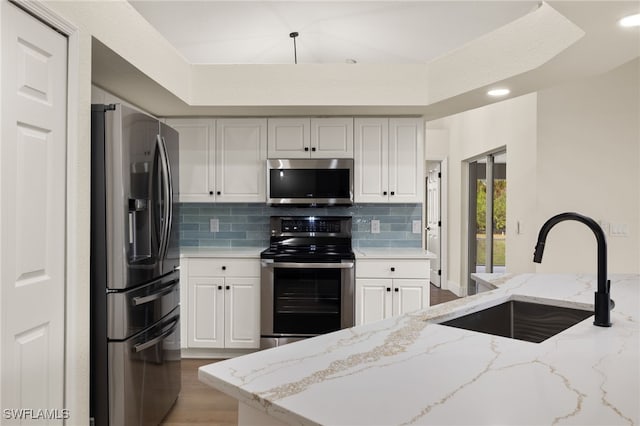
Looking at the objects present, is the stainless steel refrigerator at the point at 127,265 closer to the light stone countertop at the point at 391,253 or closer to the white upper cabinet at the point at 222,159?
the white upper cabinet at the point at 222,159

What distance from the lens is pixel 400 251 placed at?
151 inches

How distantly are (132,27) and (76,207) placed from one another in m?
1.23

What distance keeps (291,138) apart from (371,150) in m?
0.73

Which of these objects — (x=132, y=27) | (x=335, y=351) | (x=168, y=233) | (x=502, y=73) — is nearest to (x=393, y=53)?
(x=502, y=73)

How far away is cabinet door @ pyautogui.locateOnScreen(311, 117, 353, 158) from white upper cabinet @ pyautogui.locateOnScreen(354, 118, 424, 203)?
72mm

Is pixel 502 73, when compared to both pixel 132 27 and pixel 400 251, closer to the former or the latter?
pixel 400 251

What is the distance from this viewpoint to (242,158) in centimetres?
382

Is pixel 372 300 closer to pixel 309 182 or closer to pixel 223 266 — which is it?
pixel 309 182

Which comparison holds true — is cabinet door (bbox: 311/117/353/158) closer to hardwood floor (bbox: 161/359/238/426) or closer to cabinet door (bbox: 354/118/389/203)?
cabinet door (bbox: 354/118/389/203)

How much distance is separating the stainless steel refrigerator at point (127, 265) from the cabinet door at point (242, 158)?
1.39 metres

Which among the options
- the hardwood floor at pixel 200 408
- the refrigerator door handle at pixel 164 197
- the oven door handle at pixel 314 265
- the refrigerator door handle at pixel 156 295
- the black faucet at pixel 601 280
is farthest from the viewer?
the oven door handle at pixel 314 265

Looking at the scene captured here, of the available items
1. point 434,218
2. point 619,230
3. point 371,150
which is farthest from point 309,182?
point 434,218

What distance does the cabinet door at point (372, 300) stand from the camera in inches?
137

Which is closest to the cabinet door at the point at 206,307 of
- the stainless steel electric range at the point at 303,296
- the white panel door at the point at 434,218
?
the stainless steel electric range at the point at 303,296
